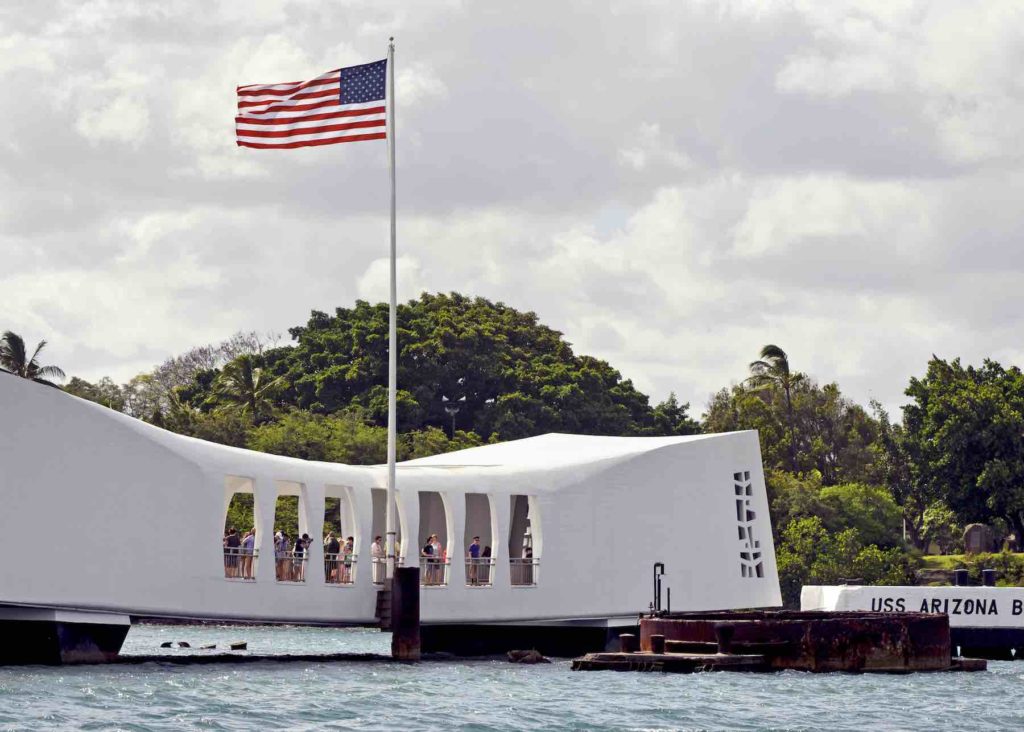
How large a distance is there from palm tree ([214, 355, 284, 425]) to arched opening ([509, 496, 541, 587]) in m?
36.1

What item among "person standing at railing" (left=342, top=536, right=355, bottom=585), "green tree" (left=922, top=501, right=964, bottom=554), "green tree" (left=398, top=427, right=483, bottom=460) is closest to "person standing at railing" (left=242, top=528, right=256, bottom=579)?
"person standing at railing" (left=342, top=536, right=355, bottom=585)

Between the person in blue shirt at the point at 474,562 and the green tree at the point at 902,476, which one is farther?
the green tree at the point at 902,476

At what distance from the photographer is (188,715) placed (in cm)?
2800

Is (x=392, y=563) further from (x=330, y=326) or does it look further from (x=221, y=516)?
(x=330, y=326)

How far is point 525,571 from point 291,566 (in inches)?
234

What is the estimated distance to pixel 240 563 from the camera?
38.2m

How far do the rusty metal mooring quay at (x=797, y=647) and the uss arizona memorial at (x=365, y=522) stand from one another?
16.5 feet

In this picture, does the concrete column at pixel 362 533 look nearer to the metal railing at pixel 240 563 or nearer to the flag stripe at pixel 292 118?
the metal railing at pixel 240 563

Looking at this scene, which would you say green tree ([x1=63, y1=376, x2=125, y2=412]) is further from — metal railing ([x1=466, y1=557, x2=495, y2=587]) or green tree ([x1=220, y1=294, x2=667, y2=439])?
metal railing ([x1=466, y1=557, x2=495, y2=587])

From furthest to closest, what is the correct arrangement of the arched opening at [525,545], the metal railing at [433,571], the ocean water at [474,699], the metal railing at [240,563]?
the arched opening at [525,545] → the metal railing at [433,571] → the metal railing at [240,563] → the ocean water at [474,699]

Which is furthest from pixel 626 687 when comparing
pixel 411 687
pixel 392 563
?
pixel 392 563

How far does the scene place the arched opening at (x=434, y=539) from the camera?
41594 millimetres

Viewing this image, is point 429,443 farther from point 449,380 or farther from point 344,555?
A: point 344,555

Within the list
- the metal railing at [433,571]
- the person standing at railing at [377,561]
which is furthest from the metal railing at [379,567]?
the metal railing at [433,571]
